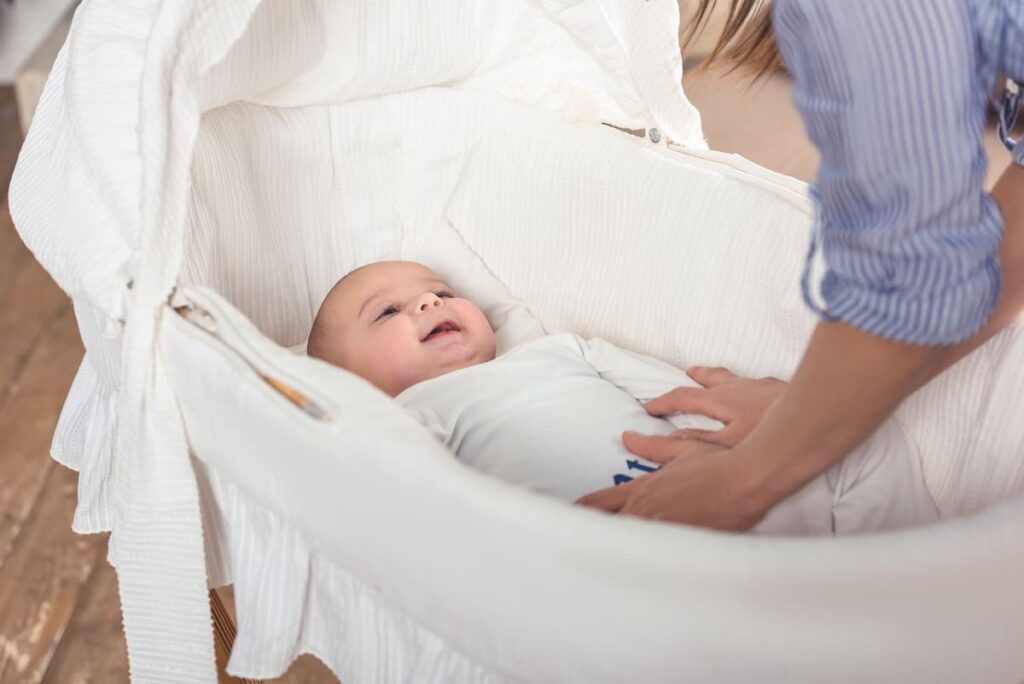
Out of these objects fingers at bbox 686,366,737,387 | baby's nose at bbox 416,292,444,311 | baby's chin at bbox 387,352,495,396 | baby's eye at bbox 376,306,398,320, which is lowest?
baby's chin at bbox 387,352,495,396

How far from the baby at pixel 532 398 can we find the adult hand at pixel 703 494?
86 mm

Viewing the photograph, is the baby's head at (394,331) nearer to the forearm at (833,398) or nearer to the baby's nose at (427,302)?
the baby's nose at (427,302)

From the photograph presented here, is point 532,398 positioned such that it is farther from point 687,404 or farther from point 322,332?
point 322,332

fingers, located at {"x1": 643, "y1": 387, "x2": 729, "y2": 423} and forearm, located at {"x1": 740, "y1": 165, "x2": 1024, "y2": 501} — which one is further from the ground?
forearm, located at {"x1": 740, "y1": 165, "x2": 1024, "y2": 501}

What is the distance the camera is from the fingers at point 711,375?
110 cm

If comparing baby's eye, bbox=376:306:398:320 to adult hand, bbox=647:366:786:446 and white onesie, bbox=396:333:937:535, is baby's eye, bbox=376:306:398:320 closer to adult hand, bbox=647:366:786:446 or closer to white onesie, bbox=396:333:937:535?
white onesie, bbox=396:333:937:535

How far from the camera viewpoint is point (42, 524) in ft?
5.35

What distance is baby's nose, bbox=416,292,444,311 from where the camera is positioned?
1258 millimetres

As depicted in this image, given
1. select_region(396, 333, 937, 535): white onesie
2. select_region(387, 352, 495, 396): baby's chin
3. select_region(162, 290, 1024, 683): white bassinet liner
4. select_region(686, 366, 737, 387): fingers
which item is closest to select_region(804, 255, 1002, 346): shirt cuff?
select_region(162, 290, 1024, 683): white bassinet liner

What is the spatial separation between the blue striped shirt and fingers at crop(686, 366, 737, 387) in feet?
1.70

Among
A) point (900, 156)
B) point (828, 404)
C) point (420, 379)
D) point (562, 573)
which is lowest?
point (420, 379)

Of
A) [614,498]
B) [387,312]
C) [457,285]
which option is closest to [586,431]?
[614,498]

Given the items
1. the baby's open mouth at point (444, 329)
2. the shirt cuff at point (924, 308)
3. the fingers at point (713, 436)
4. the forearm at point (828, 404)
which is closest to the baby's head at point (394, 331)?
the baby's open mouth at point (444, 329)

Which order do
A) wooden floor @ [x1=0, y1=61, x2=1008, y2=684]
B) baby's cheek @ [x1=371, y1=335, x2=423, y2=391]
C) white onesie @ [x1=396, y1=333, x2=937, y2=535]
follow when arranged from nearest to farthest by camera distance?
white onesie @ [x1=396, y1=333, x2=937, y2=535], baby's cheek @ [x1=371, y1=335, x2=423, y2=391], wooden floor @ [x1=0, y1=61, x2=1008, y2=684]
